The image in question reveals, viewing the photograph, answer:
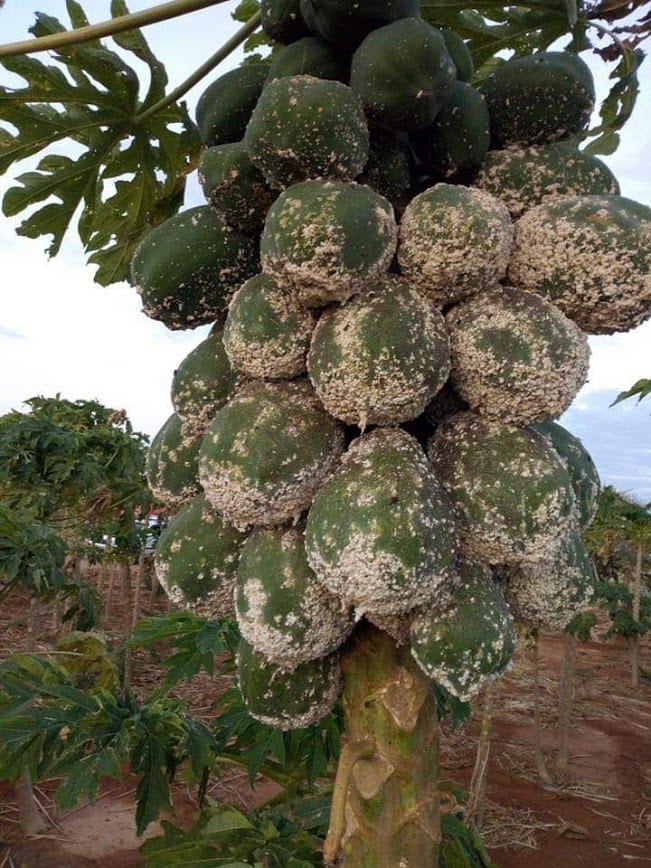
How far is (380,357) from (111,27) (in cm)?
119

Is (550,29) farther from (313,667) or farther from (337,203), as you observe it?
(313,667)

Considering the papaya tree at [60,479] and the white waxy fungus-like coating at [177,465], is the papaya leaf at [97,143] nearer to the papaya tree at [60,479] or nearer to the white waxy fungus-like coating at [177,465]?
the white waxy fungus-like coating at [177,465]

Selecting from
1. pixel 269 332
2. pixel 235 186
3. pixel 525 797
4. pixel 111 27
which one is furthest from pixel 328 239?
pixel 525 797

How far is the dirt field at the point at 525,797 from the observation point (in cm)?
438

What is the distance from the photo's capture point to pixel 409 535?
0.99 metres

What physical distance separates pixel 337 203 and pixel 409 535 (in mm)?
525

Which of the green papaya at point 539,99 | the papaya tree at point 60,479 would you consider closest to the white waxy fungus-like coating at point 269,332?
the green papaya at point 539,99

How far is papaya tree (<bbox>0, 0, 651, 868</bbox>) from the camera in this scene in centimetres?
108

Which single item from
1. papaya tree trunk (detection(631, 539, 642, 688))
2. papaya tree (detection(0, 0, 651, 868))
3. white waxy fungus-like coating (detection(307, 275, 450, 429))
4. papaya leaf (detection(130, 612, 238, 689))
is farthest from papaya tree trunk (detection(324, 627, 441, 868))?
papaya tree trunk (detection(631, 539, 642, 688))

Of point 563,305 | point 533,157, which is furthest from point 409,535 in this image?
point 533,157

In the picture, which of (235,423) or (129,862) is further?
(129,862)

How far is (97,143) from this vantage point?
2137 millimetres

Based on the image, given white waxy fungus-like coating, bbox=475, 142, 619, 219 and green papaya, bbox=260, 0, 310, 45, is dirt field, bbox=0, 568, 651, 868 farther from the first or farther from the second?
green papaya, bbox=260, 0, 310, 45

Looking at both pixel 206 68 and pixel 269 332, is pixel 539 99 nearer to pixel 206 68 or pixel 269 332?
Answer: pixel 269 332
